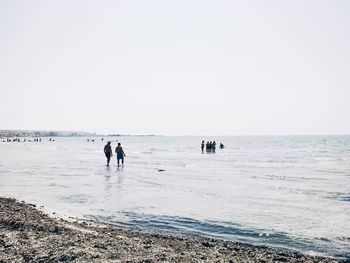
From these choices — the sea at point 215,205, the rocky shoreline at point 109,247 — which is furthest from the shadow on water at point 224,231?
the rocky shoreline at point 109,247

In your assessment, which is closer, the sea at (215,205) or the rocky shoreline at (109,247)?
the rocky shoreline at (109,247)

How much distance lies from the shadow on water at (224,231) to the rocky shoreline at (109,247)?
0.62 meters

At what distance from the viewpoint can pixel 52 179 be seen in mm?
25250

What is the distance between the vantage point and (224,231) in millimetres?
11883

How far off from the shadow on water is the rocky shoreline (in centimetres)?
62

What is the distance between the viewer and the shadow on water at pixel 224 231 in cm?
1009

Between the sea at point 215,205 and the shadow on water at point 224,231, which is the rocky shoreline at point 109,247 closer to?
the shadow on water at point 224,231

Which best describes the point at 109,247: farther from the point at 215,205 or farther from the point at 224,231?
the point at 215,205

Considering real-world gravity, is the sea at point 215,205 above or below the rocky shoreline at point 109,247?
below

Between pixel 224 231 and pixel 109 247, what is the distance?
412cm

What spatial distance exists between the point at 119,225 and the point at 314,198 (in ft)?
31.7

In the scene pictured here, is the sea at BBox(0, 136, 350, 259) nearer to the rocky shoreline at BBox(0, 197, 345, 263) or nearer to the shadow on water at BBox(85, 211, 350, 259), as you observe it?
the shadow on water at BBox(85, 211, 350, 259)

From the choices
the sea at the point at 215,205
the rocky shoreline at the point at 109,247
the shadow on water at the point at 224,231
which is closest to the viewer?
the rocky shoreline at the point at 109,247

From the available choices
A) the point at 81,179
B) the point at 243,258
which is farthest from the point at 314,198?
the point at 81,179
